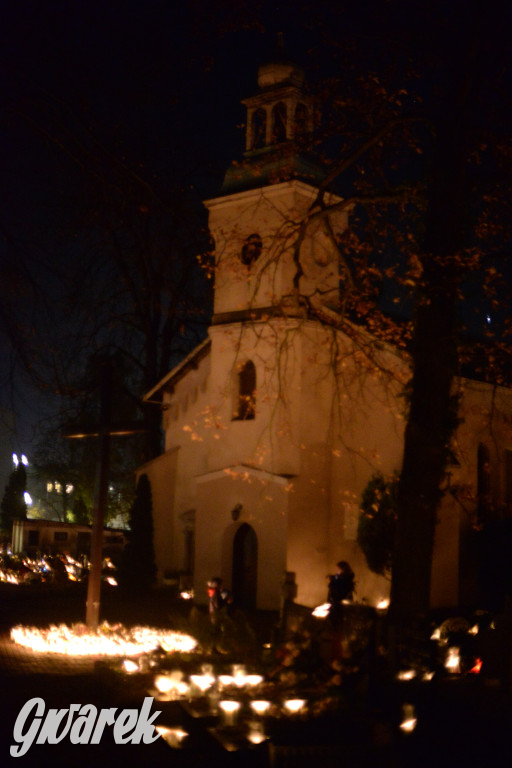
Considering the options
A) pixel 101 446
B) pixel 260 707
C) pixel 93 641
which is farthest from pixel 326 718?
pixel 101 446

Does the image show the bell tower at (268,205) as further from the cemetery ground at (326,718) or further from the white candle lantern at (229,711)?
the white candle lantern at (229,711)

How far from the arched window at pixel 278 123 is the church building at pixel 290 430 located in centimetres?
7

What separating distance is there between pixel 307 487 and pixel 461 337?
13.1 metres

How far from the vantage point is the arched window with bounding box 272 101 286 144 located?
27.0 meters

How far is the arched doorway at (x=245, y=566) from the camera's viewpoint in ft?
87.5

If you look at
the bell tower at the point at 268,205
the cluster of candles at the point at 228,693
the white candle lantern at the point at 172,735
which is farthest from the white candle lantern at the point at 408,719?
the bell tower at the point at 268,205

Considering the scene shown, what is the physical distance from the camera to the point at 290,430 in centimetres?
2523

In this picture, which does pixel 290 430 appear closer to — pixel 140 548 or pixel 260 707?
pixel 140 548

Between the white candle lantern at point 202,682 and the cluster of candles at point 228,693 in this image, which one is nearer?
the cluster of candles at point 228,693

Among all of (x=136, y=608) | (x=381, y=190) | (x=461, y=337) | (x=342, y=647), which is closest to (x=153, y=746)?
(x=342, y=647)

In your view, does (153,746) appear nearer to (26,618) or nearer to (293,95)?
(26,618)

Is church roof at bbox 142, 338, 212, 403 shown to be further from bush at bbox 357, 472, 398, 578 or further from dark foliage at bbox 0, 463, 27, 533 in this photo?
dark foliage at bbox 0, 463, 27, 533

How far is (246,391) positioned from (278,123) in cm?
808

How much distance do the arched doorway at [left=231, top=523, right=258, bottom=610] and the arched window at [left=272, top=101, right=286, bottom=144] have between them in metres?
11.4
